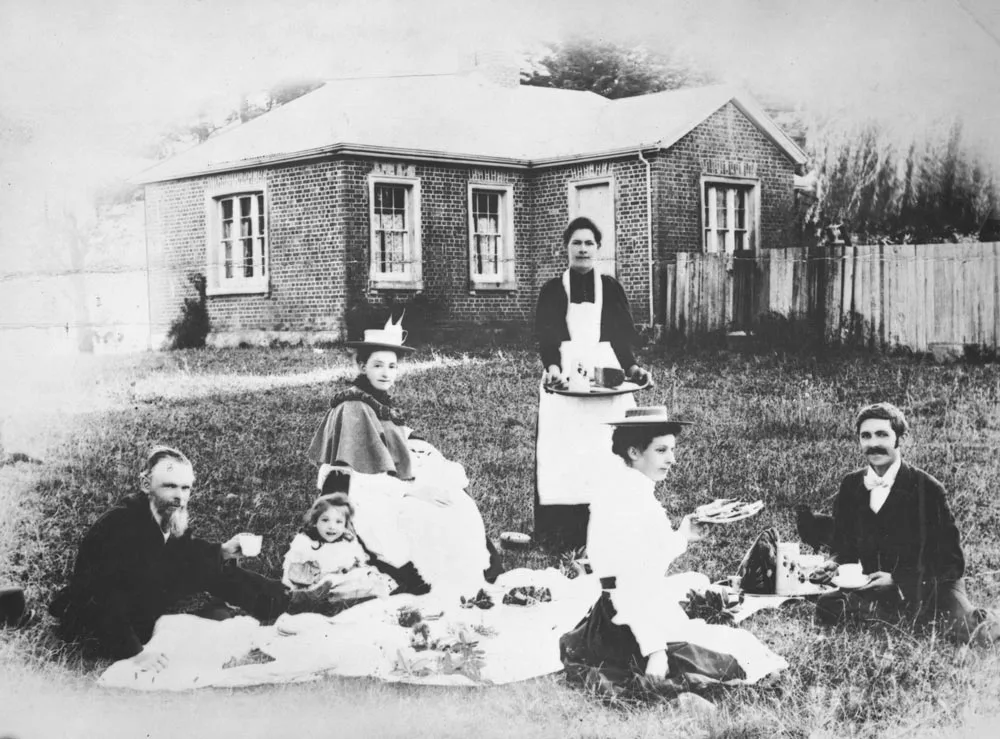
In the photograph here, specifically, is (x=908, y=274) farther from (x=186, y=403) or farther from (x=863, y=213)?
(x=186, y=403)

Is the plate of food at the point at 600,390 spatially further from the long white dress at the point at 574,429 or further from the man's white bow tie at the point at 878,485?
the man's white bow tie at the point at 878,485

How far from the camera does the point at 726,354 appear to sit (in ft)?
16.7

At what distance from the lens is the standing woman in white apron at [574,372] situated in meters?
4.82

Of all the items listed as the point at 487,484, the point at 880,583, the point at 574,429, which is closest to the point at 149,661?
the point at 487,484

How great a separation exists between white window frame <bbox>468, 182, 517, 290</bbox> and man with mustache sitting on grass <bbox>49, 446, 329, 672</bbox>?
1740 millimetres

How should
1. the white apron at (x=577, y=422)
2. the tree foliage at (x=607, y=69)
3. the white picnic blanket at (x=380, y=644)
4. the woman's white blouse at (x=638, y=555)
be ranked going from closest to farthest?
the woman's white blouse at (x=638, y=555) → the white picnic blanket at (x=380, y=644) → the white apron at (x=577, y=422) → the tree foliage at (x=607, y=69)

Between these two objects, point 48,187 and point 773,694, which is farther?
point 48,187

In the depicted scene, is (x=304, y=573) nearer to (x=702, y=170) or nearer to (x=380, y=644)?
(x=380, y=644)

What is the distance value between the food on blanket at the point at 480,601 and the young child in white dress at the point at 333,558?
38cm

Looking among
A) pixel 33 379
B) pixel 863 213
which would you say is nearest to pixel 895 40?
pixel 863 213

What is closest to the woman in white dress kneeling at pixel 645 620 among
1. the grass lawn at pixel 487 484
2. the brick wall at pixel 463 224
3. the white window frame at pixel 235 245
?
the grass lawn at pixel 487 484

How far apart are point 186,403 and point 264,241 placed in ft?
3.08

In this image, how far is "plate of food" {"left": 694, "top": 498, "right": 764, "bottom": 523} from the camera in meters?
4.81

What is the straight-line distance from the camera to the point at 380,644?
4668 millimetres
